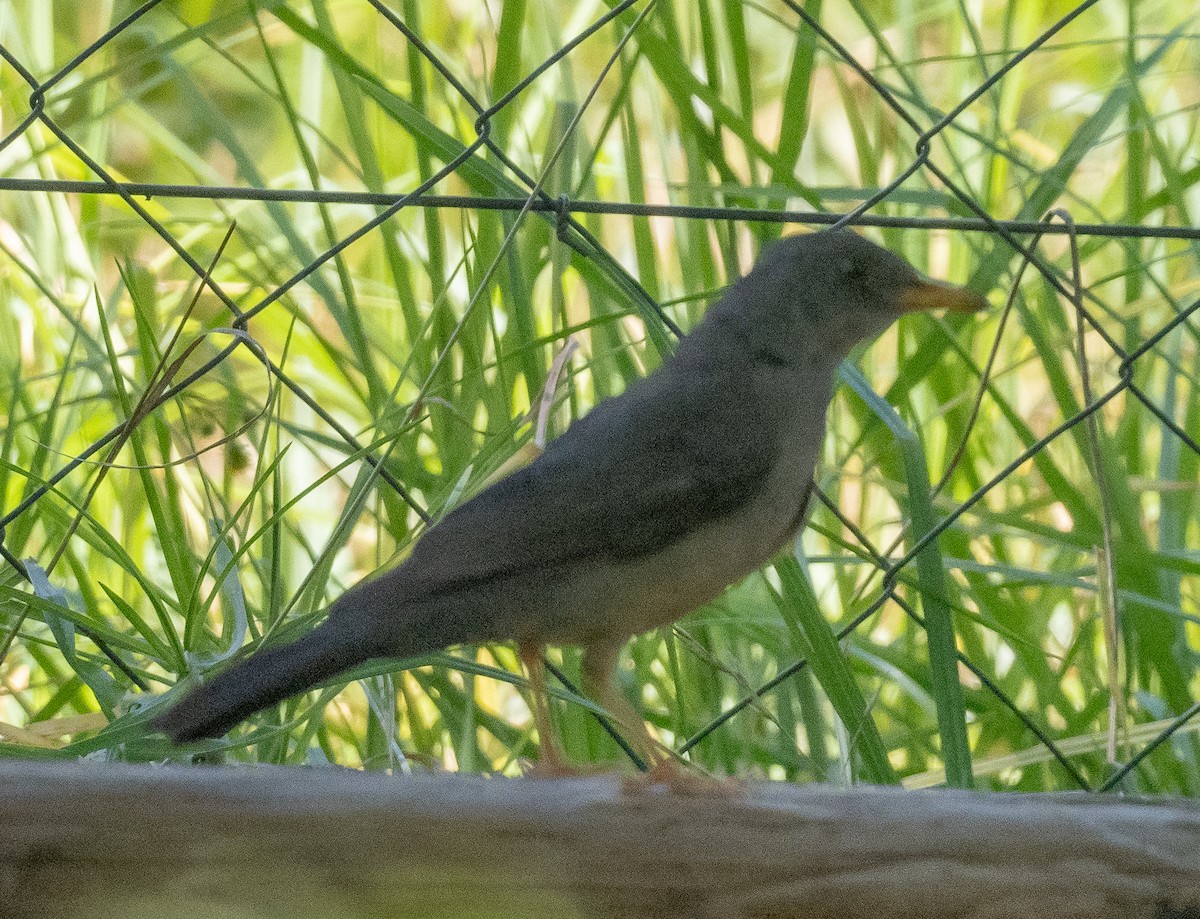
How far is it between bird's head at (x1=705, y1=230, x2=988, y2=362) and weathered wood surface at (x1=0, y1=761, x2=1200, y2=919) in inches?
25.4

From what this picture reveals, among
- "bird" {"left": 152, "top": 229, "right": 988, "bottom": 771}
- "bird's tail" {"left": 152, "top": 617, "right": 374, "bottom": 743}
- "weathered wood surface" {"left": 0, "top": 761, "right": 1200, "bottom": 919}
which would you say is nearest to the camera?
"weathered wood surface" {"left": 0, "top": 761, "right": 1200, "bottom": 919}

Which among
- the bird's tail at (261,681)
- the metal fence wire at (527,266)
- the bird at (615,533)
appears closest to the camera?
the bird's tail at (261,681)

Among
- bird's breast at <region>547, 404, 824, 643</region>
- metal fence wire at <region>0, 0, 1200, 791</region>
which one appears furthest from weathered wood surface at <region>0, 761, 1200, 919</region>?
metal fence wire at <region>0, 0, 1200, 791</region>

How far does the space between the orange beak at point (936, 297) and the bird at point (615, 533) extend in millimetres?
139

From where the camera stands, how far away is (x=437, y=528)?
142 cm

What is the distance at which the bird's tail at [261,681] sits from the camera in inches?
46.4

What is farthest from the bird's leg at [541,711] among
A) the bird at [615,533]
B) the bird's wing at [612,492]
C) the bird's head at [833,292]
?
the bird's head at [833,292]

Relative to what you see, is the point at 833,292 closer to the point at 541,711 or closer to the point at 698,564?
the point at 698,564

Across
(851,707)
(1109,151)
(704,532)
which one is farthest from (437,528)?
(1109,151)

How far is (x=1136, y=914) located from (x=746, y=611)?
3.74 feet

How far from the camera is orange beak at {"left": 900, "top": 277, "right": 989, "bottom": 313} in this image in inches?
66.7

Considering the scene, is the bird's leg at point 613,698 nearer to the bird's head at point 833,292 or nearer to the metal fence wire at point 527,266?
the metal fence wire at point 527,266

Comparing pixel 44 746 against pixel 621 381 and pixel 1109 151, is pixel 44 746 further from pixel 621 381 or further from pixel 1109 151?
pixel 1109 151

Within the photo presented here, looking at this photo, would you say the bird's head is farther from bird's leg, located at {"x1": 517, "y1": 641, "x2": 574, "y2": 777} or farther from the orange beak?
bird's leg, located at {"x1": 517, "y1": 641, "x2": 574, "y2": 777}
